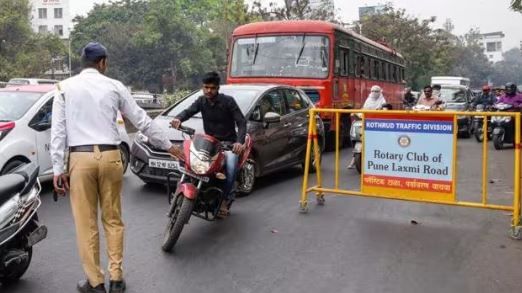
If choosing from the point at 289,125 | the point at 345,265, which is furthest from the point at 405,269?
the point at 289,125

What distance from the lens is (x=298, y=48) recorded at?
13281 millimetres

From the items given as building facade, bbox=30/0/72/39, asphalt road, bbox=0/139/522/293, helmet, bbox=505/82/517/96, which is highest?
building facade, bbox=30/0/72/39

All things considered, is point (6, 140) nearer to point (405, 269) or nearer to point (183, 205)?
point (183, 205)

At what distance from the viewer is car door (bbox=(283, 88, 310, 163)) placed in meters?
9.25

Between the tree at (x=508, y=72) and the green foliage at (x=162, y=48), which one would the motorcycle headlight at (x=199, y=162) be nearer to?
the green foliage at (x=162, y=48)

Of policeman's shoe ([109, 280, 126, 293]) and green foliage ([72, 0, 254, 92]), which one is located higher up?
green foliage ([72, 0, 254, 92])

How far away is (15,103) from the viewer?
7785 millimetres

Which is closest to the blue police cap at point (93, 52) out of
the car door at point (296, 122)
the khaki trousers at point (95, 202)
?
the khaki trousers at point (95, 202)

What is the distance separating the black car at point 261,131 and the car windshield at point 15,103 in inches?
59.1

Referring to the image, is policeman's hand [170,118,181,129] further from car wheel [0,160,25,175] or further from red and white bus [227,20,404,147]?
red and white bus [227,20,404,147]

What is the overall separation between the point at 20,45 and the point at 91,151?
42694mm

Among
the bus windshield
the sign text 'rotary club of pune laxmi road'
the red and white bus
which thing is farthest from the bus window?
the sign text 'rotary club of pune laxmi road'

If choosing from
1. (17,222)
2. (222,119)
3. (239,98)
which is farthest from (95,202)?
(239,98)

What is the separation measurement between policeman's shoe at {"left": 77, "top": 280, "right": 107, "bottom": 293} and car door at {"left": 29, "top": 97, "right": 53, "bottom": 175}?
12.5ft
